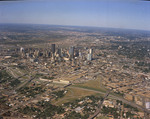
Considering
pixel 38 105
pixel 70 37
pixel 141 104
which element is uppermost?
pixel 70 37

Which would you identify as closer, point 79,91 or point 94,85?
point 79,91

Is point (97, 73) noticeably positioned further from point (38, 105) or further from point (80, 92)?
point (38, 105)

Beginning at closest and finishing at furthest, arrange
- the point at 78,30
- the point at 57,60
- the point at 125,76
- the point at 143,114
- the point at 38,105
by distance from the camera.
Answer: the point at 143,114 < the point at 38,105 < the point at 125,76 < the point at 57,60 < the point at 78,30

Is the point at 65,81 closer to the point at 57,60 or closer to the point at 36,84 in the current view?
the point at 36,84

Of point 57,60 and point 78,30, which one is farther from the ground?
point 78,30

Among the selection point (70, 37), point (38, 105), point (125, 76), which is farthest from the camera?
point (70, 37)

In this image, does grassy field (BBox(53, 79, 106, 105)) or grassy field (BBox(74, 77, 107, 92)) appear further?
grassy field (BBox(74, 77, 107, 92))

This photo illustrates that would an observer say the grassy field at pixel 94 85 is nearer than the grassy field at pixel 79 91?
No

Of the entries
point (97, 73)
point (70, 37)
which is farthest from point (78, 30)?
point (97, 73)

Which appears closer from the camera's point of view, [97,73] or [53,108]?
[53,108]
